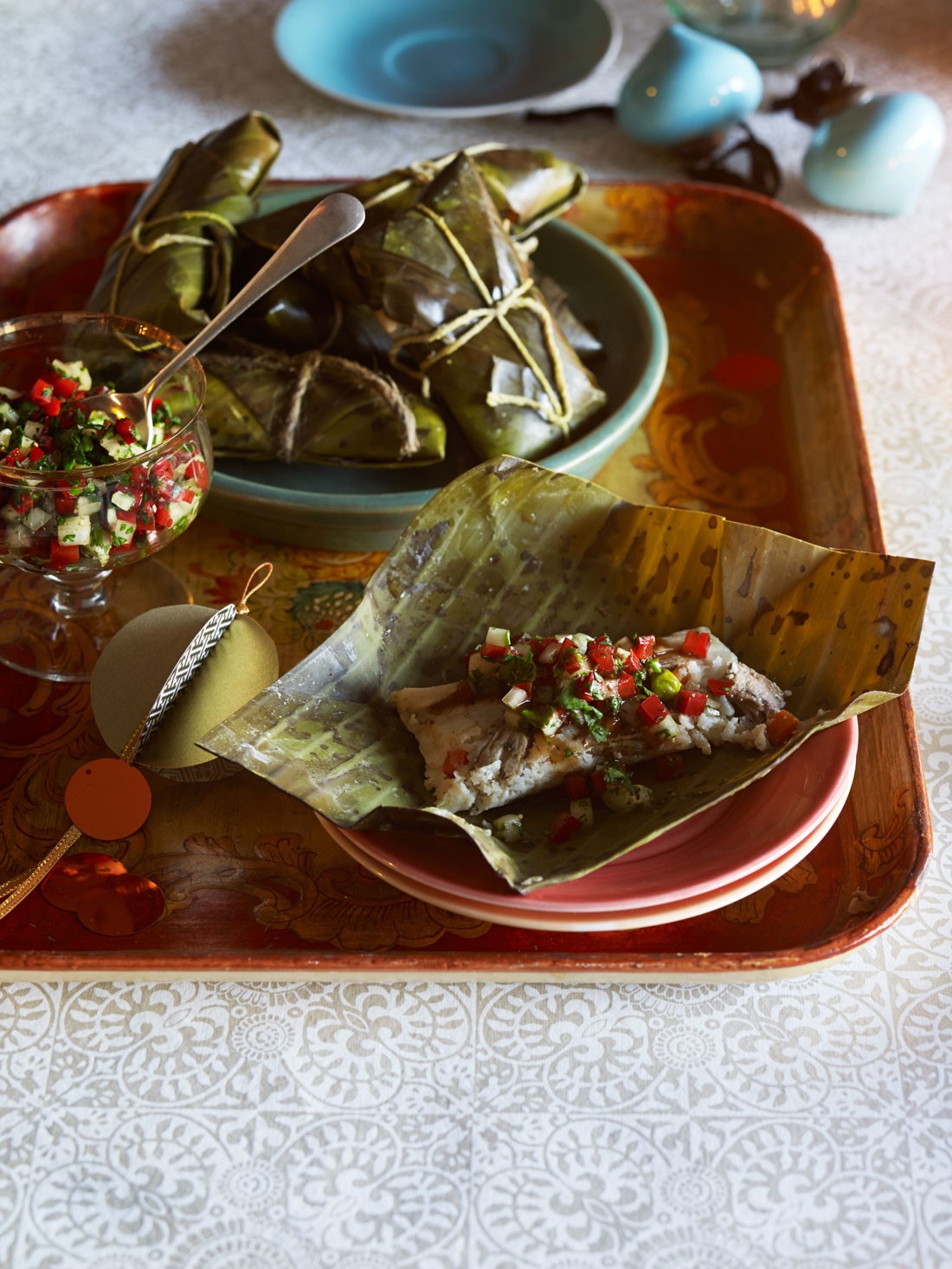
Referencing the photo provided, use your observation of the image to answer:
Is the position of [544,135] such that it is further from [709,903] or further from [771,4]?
[709,903]

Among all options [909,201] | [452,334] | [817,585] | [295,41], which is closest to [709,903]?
[817,585]

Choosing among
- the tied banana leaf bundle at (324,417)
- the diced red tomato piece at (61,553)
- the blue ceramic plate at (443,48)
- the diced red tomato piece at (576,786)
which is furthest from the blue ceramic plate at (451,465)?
the blue ceramic plate at (443,48)

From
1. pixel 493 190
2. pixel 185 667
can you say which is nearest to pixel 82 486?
pixel 185 667

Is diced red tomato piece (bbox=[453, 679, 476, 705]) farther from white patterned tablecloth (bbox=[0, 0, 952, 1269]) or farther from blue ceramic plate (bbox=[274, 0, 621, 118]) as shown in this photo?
blue ceramic plate (bbox=[274, 0, 621, 118])

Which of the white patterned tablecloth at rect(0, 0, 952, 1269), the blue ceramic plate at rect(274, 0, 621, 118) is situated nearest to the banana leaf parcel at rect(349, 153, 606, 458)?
the white patterned tablecloth at rect(0, 0, 952, 1269)

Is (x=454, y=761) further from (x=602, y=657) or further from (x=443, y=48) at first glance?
(x=443, y=48)

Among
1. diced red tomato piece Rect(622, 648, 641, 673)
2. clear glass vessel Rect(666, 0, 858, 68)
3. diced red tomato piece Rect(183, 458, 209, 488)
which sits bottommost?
diced red tomato piece Rect(183, 458, 209, 488)
